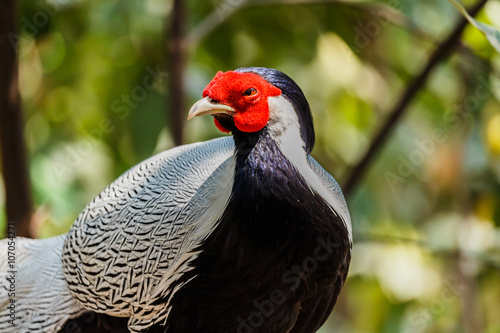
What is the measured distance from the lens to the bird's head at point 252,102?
222 centimetres

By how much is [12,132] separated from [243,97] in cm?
149

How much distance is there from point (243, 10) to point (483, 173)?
2.02 m

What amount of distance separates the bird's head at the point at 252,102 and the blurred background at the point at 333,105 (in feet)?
4.81

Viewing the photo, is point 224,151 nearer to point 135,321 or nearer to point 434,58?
point 135,321

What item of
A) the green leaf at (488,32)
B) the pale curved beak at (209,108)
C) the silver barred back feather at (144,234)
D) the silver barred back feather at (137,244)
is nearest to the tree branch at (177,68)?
the silver barred back feather at (137,244)

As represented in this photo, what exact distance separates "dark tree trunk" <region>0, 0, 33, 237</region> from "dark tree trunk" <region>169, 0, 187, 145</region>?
3.05ft

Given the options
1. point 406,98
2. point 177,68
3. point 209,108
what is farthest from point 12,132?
point 406,98

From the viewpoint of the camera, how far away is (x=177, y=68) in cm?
395

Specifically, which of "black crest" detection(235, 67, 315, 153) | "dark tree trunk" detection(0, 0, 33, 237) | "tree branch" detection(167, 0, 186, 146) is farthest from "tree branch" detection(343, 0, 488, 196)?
"dark tree trunk" detection(0, 0, 33, 237)

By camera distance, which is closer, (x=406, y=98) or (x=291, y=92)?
(x=291, y=92)

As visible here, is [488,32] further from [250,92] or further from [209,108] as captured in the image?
[209,108]

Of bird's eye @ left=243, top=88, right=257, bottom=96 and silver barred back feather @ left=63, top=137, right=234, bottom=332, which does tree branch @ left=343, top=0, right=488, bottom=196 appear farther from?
bird's eye @ left=243, top=88, right=257, bottom=96

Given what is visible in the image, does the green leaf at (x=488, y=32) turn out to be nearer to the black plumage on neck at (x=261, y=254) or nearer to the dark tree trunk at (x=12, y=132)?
the black plumage on neck at (x=261, y=254)

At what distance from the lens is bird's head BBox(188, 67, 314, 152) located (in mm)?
2223
